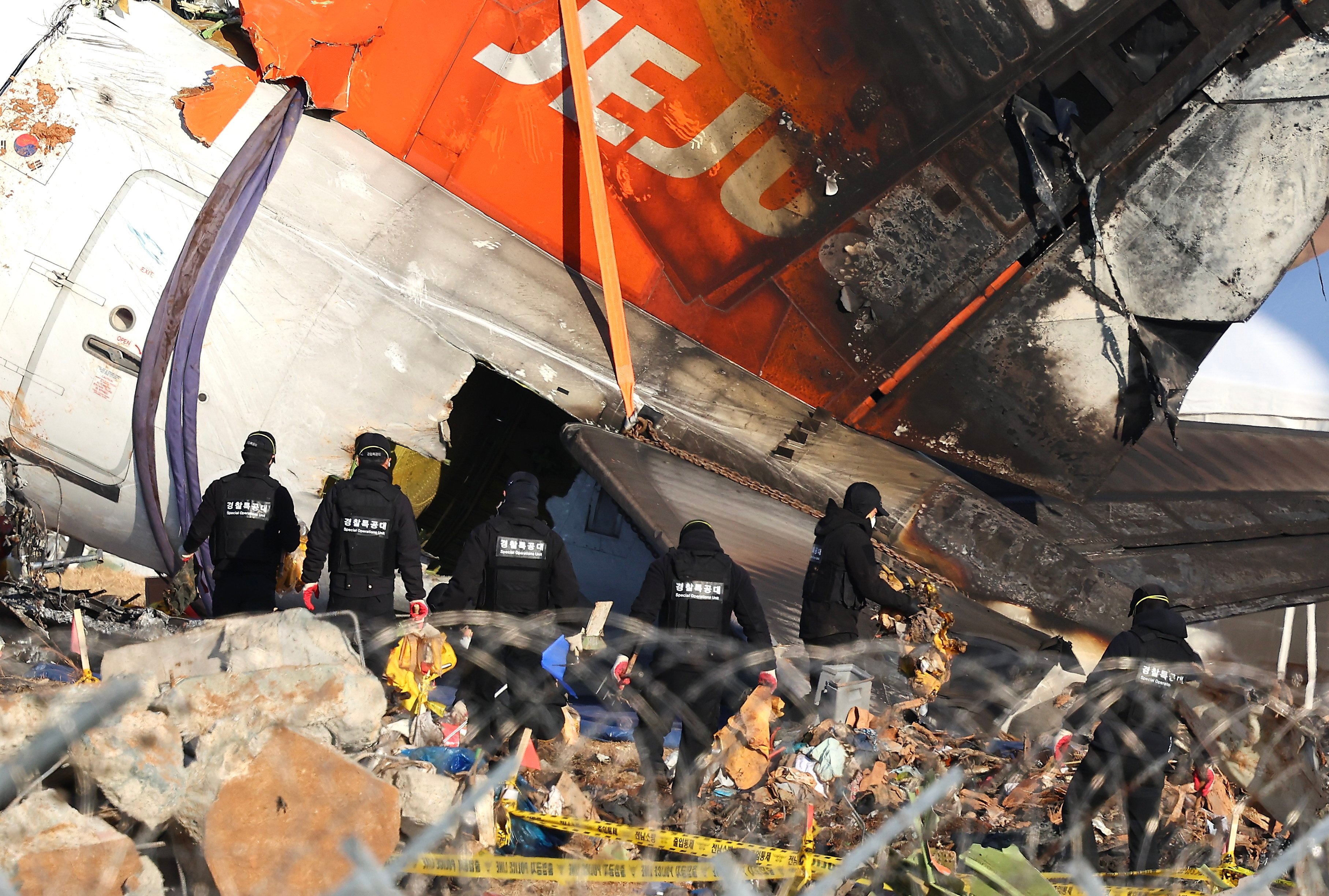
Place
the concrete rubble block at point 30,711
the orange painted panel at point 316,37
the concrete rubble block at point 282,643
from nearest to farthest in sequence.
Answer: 1. the concrete rubble block at point 30,711
2. the concrete rubble block at point 282,643
3. the orange painted panel at point 316,37

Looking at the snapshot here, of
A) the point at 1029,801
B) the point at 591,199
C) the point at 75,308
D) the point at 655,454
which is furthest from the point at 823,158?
the point at 75,308

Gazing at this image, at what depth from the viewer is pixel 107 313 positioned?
617 centimetres

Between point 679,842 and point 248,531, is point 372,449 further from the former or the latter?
point 679,842

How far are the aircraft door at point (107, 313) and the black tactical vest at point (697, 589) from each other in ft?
11.5

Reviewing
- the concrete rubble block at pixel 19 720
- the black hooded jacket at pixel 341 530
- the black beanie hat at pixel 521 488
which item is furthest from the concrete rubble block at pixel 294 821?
the black hooded jacket at pixel 341 530

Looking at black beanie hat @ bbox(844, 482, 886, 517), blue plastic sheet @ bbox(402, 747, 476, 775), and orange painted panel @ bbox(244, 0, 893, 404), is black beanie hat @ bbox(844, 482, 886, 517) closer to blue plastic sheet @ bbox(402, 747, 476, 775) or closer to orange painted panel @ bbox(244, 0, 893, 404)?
orange painted panel @ bbox(244, 0, 893, 404)

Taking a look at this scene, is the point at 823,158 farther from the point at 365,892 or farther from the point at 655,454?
the point at 365,892

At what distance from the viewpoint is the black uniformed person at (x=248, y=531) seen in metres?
6.07

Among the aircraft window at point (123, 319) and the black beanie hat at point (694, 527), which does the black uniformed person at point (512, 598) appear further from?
the aircraft window at point (123, 319)

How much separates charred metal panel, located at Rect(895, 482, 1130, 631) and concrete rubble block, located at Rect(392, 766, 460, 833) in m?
4.11

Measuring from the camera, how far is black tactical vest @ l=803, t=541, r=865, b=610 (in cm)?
600

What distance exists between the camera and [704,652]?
5.57 m

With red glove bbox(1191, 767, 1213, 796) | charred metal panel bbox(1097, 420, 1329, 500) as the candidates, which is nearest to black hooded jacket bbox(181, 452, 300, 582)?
red glove bbox(1191, 767, 1213, 796)

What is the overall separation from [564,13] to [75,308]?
3412 millimetres
